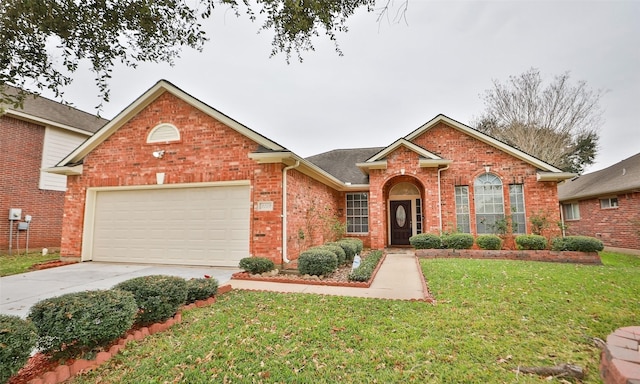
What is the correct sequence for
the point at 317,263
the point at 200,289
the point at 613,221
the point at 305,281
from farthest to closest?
the point at 613,221 → the point at 317,263 → the point at 305,281 → the point at 200,289

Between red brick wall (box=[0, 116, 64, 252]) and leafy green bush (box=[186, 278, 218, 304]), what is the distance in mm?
12750

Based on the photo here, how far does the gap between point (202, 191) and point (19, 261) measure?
7.73 metres

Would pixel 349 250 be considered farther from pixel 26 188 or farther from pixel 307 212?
pixel 26 188

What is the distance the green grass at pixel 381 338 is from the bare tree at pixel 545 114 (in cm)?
1887

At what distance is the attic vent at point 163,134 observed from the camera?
32.2 feet

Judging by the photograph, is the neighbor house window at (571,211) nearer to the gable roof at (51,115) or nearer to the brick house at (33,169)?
the gable roof at (51,115)

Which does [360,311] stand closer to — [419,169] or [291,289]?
[291,289]

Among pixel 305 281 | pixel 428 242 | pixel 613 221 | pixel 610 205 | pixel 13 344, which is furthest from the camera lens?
pixel 610 205

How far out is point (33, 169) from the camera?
1356 centimetres

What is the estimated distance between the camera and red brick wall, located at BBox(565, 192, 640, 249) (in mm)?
13484

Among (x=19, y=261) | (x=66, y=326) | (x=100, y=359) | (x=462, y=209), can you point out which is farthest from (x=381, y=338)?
(x=19, y=261)

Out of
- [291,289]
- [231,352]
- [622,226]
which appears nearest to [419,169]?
[291,289]

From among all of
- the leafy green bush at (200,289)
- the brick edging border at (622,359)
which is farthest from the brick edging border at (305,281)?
the brick edging border at (622,359)

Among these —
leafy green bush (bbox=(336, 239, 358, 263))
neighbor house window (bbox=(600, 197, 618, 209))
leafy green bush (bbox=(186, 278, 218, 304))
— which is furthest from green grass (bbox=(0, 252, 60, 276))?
Answer: neighbor house window (bbox=(600, 197, 618, 209))
